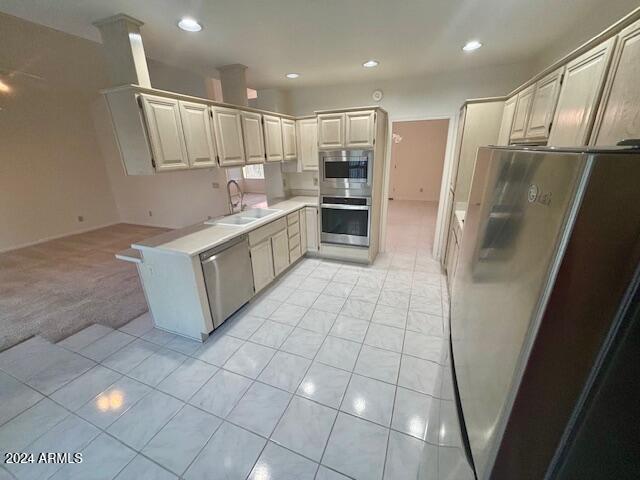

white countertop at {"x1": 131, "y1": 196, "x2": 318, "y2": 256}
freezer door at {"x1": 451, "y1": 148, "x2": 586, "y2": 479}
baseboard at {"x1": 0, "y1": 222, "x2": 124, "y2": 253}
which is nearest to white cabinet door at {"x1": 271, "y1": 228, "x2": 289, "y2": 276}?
white countertop at {"x1": 131, "y1": 196, "x2": 318, "y2": 256}

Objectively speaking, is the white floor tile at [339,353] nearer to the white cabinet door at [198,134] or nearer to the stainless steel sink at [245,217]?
the stainless steel sink at [245,217]

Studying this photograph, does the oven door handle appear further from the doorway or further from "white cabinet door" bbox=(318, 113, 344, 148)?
the doorway

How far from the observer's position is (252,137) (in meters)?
3.05

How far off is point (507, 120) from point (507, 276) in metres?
2.78

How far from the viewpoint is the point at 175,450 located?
1473mm

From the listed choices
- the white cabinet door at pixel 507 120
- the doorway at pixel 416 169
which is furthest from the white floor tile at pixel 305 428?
the doorway at pixel 416 169

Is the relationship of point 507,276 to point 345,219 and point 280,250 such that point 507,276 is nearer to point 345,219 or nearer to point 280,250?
point 280,250

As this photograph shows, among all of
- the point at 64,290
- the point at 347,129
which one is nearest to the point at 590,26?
the point at 347,129

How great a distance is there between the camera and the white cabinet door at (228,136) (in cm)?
258

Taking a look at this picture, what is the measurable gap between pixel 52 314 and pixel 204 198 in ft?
9.53

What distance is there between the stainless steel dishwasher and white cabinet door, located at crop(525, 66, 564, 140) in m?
2.64

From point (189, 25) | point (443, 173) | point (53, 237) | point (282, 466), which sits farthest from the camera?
point (53, 237)

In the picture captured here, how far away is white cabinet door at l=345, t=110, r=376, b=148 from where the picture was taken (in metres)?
3.12

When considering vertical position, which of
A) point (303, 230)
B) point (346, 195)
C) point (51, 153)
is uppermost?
point (51, 153)
